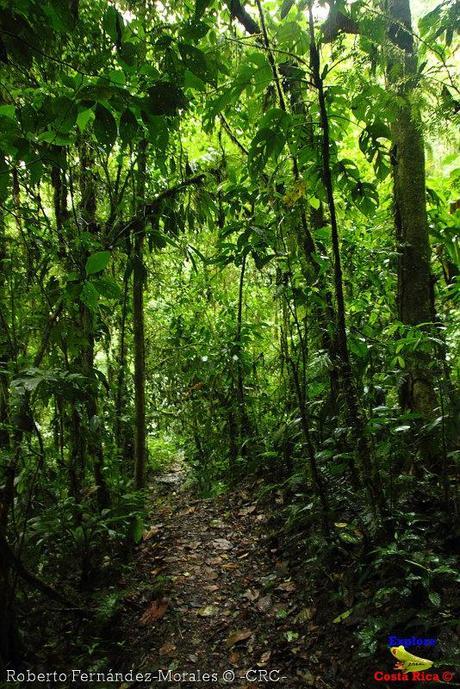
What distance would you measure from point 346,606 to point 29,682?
2022mm

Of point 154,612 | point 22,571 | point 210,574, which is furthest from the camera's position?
point 210,574

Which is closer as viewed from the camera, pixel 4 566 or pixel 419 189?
pixel 4 566

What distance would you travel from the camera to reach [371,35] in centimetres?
224

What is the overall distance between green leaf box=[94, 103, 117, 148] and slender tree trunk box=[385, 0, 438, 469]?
8.90 ft

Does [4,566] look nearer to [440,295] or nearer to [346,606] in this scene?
[346,606]

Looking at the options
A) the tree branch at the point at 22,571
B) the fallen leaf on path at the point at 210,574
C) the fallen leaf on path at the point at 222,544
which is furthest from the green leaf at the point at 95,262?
the fallen leaf on path at the point at 222,544

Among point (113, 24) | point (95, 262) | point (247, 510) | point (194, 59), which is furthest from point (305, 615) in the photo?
point (113, 24)

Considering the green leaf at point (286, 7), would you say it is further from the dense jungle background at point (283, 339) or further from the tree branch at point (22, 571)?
the tree branch at point (22, 571)

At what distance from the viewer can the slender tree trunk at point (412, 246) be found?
3346 mm

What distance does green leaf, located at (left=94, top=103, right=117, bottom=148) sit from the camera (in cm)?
150

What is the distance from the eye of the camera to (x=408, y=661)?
6.57 ft

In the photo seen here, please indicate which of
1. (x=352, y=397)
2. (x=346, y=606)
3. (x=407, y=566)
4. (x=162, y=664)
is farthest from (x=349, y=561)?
(x=162, y=664)

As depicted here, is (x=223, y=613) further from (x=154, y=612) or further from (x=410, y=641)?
(x=410, y=641)

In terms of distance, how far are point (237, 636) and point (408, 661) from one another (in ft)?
4.72
